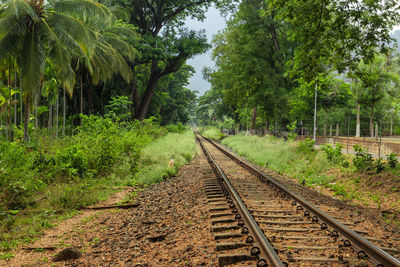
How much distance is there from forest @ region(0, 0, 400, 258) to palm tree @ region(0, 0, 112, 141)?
0.04 metres

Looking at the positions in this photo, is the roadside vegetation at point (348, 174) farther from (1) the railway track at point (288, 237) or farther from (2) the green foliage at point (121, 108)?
(2) the green foliage at point (121, 108)

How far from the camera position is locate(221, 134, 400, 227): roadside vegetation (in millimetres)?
7652

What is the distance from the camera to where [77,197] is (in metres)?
6.78

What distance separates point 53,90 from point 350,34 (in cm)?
1650

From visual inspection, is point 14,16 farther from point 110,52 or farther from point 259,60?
point 259,60

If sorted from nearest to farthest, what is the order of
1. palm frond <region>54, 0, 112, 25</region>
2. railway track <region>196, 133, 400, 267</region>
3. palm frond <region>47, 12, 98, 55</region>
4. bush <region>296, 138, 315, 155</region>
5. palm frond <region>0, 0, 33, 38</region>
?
railway track <region>196, 133, 400, 267</region> → palm frond <region>0, 0, 33, 38</region> → palm frond <region>47, 12, 98, 55</region> → palm frond <region>54, 0, 112, 25</region> → bush <region>296, 138, 315, 155</region>

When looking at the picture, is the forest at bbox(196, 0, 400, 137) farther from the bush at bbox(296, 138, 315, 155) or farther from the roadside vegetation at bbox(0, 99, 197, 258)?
the roadside vegetation at bbox(0, 99, 197, 258)

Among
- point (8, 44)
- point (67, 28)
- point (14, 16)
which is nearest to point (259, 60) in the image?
point (67, 28)

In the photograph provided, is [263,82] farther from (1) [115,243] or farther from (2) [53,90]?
(1) [115,243]

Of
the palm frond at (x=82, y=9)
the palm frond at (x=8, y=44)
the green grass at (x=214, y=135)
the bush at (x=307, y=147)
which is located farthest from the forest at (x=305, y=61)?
the palm frond at (x=8, y=44)

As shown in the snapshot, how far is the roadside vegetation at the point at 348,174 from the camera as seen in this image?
7.65 m

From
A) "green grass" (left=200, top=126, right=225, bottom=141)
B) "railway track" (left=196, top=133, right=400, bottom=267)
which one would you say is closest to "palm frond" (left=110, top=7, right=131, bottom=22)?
"railway track" (left=196, top=133, right=400, bottom=267)

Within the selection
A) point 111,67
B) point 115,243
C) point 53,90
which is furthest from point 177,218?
point 111,67

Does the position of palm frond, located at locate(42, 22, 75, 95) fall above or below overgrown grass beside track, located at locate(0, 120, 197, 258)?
above
